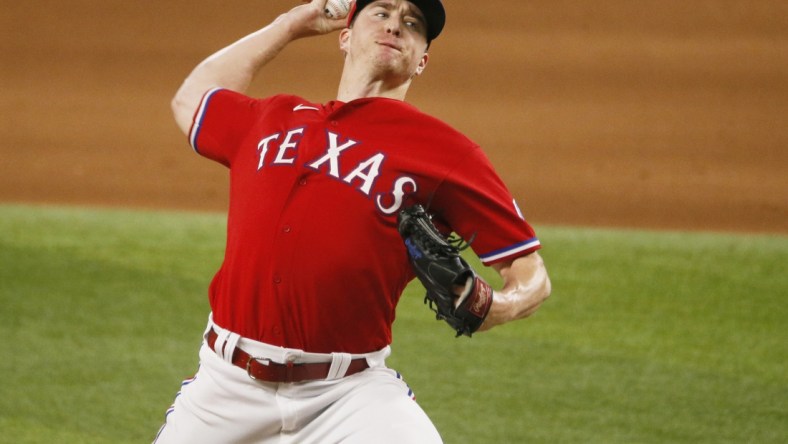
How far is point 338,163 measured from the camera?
316cm

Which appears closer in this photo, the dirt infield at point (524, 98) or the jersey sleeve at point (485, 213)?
the jersey sleeve at point (485, 213)

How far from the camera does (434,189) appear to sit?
312 centimetres

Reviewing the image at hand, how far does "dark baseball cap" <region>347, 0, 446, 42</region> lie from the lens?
10.9ft

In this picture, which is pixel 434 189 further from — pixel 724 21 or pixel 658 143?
pixel 724 21

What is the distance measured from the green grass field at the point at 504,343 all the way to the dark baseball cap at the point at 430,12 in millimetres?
2486

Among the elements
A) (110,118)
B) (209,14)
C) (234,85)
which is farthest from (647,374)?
(209,14)

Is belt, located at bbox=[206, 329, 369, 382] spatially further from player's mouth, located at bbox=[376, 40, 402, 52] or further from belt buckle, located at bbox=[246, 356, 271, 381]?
player's mouth, located at bbox=[376, 40, 402, 52]

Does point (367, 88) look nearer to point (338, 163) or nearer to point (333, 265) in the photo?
point (338, 163)

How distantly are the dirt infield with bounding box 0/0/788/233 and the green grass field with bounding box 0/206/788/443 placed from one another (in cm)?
185

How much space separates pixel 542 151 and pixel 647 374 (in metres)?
5.49

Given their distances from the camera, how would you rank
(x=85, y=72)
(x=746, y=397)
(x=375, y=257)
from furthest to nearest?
(x=85, y=72) < (x=746, y=397) < (x=375, y=257)

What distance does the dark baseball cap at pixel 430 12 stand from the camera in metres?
3.33

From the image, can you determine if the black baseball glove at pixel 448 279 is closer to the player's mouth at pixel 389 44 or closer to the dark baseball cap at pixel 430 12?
the player's mouth at pixel 389 44

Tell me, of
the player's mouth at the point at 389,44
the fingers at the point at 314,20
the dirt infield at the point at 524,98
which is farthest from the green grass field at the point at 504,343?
the player's mouth at the point at 389,44
